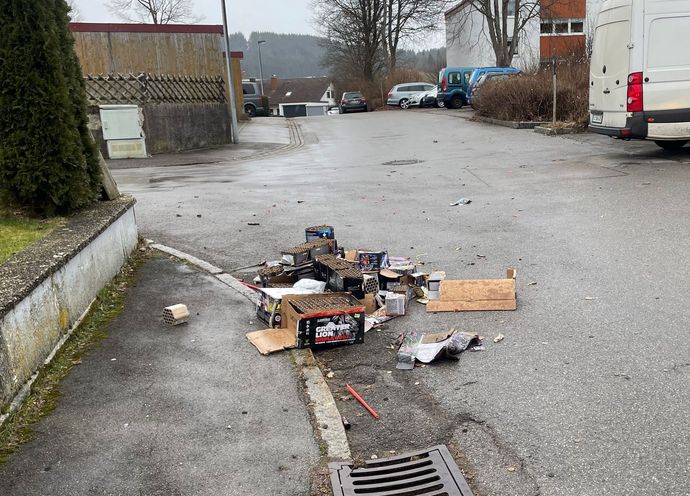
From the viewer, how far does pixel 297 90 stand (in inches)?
4269

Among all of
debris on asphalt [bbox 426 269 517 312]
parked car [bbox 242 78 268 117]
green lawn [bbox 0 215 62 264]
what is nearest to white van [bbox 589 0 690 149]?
debris on asphalt [bbox 426 269 517 312]

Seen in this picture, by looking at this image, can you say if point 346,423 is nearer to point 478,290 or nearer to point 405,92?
point 478,290

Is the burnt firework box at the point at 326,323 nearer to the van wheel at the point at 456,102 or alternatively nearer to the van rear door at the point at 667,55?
the van rear door at the point at 667,55

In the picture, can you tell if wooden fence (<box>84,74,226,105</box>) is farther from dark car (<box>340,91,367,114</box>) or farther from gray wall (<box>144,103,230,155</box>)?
dark car (<box>340,91,367,114</box>)

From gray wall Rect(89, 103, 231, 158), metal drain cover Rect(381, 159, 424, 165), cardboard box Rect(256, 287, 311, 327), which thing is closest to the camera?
cardboard box Rect(256, 287, 311, 327)

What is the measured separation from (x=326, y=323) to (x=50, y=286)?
6.21 ft

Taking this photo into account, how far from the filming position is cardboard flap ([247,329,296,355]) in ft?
15.2

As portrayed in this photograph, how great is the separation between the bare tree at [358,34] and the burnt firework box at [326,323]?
175 ft

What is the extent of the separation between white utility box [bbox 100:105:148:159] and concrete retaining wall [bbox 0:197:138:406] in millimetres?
13406

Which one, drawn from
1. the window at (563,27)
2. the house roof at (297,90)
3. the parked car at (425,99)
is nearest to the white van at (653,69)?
the parked car at (425,99)

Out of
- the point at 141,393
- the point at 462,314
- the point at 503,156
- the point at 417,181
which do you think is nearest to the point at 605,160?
the point at 503,156

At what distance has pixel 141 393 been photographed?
4.02 metres

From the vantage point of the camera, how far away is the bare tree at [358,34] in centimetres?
5594

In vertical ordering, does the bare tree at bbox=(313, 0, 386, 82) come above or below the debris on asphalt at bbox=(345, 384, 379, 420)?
above
